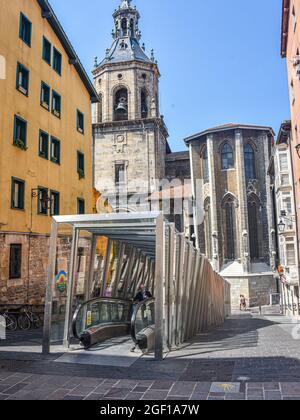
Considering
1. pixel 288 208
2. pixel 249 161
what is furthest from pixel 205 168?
pixel 288 208

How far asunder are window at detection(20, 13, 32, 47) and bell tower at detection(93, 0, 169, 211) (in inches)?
1039

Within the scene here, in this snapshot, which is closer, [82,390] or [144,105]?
[82,390]

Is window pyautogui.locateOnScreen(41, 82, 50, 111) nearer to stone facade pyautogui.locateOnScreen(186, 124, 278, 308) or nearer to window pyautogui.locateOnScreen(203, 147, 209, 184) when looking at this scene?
stone facade pyautogui.locateOnScreen(186, 124, 278, 308)

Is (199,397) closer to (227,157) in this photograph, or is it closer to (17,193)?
(17,193)

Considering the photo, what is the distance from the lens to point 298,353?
317 inches

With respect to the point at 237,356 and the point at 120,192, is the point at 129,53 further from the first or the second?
the point at 237,356

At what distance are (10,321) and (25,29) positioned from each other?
13494 millimetres

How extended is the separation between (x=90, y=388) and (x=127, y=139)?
140ft

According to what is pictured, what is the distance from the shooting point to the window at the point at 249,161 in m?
43.5

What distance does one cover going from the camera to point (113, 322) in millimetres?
11516

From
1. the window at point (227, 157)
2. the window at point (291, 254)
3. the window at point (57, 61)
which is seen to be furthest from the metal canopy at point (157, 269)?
the window at point (227, 157)

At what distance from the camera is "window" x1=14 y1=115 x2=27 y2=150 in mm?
17286

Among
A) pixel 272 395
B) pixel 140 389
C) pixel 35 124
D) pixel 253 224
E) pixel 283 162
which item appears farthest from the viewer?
pixel 253 224

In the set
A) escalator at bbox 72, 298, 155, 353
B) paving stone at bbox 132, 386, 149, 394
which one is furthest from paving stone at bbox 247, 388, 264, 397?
Answer: escalator at bbox 72, 298, 155, 353
